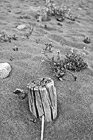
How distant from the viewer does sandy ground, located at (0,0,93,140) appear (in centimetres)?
319

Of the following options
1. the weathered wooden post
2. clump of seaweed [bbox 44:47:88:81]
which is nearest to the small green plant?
clump of seaweed [bbox 44:47:88:81]

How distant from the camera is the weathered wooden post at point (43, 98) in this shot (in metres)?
3.03

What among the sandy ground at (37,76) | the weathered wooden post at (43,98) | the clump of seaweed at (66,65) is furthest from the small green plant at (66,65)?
the weathered wooden post at (43,98)

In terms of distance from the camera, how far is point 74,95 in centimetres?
386

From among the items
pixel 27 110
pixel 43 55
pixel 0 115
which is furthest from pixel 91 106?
pixel 43 55

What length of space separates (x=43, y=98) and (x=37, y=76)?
1.22 m

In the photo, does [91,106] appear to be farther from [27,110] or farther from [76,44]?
[76,44]

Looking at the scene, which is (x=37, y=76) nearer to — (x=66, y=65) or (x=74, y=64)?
(x=66, y=65)

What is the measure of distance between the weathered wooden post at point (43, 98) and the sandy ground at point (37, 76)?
0.17 metres

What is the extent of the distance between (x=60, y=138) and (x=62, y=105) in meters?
0.68

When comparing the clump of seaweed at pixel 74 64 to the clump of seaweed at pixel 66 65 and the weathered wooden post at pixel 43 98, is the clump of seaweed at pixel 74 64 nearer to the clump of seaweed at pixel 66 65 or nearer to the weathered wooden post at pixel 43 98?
the clump of seaweed at pixel 66 65

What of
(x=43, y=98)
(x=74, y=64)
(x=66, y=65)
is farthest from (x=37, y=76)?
(x=43, y=98)

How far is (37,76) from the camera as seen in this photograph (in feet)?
13.9

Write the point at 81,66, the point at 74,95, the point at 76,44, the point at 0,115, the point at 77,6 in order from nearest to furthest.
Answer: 1. the point at 0,115
2. the point at 74,95
3. the point at 81,66
4. the point at 76,44
5. the point at 77,6
